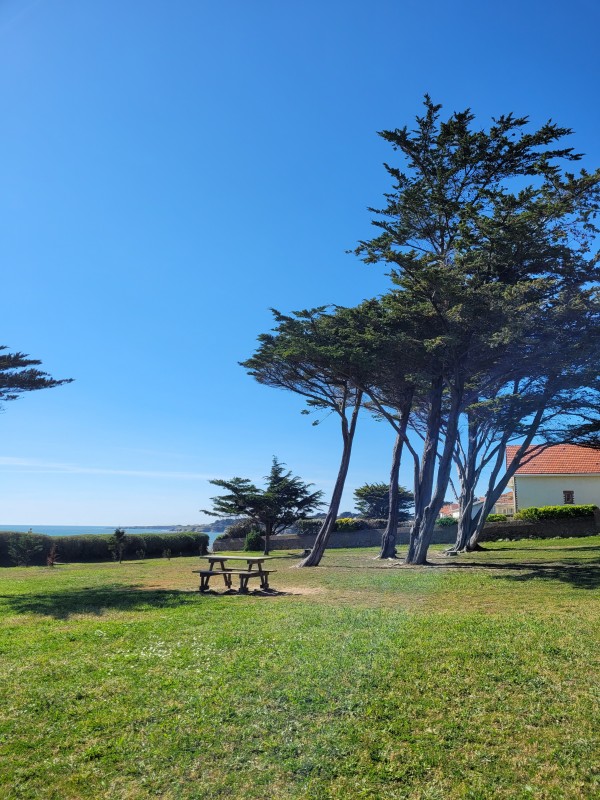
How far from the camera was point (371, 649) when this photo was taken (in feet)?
22.2

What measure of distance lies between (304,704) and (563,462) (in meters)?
35.6

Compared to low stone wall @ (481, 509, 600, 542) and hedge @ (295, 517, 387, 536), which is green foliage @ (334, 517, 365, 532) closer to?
hedge @ (295, 517, 387, 536)

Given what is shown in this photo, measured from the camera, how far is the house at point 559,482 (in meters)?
35.6

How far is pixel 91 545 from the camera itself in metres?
32.7

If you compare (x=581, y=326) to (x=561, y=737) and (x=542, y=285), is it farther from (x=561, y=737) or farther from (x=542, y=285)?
(x=561, y=737)

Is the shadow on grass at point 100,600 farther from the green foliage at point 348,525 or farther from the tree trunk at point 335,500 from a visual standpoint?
the green foliage at point 348,525

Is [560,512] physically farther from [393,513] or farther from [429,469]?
[429,469]

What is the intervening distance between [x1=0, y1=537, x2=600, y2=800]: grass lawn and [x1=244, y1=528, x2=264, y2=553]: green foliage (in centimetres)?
2458

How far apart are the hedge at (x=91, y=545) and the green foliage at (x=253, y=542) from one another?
4.61 meters

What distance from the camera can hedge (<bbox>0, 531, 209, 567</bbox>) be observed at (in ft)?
93.7

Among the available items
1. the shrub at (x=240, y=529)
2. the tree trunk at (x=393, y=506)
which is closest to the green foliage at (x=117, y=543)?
the shrub at (x=240, y=529)

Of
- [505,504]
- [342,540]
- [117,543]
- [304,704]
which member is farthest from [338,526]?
[304,704]

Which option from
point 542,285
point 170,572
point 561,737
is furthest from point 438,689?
point 170,572

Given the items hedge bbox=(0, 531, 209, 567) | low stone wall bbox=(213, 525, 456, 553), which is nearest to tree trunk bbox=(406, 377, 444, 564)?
low stone wall bbox=(213, 525, 456, 553)
